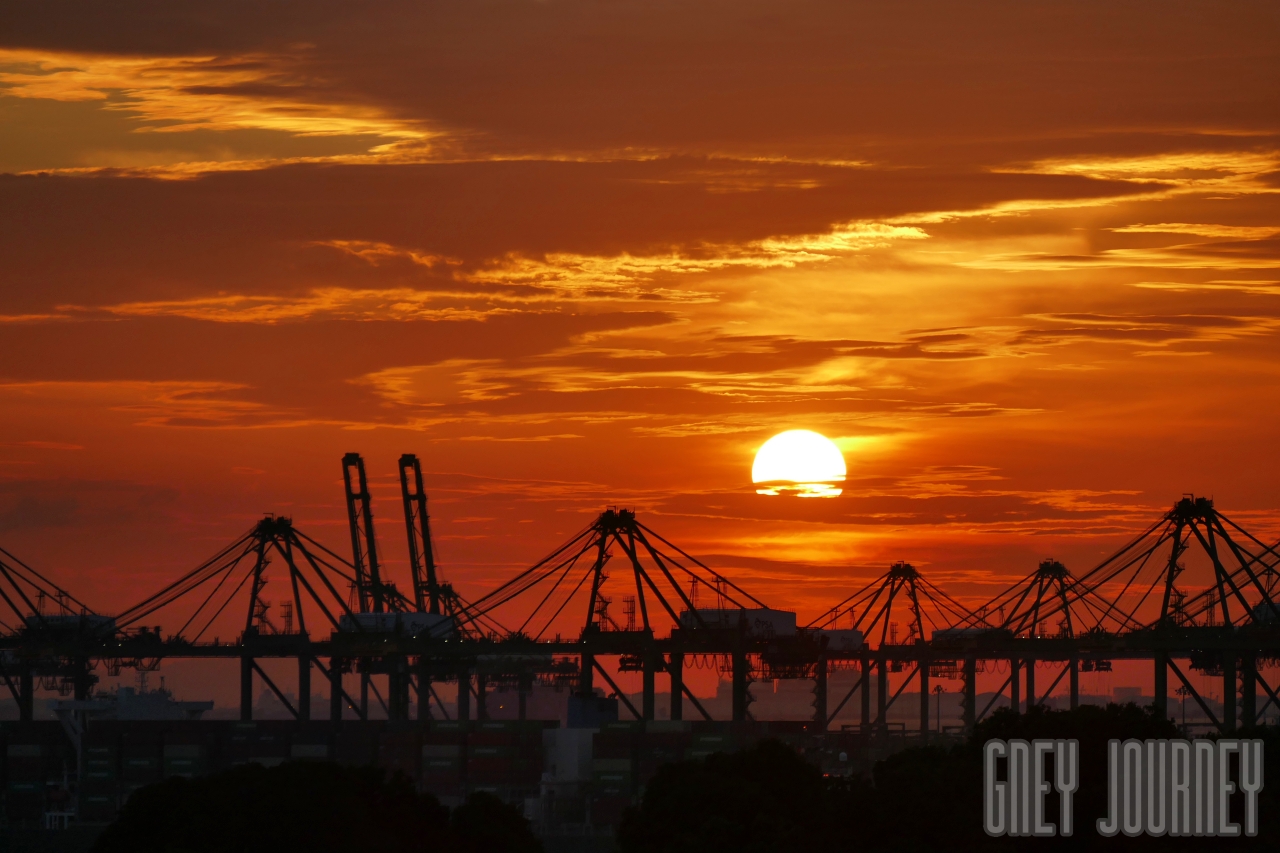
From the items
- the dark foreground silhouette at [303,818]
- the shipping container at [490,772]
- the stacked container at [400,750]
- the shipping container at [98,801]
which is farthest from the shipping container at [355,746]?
the dark foreground silhouette at [303,818]

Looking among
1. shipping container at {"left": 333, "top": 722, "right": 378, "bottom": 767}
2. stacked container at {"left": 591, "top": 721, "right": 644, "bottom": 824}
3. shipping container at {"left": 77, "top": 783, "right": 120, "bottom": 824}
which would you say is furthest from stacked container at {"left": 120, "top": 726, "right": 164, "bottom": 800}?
stacked container at {"left": 591, "top": 721, "right": 644, "bottom": 824}

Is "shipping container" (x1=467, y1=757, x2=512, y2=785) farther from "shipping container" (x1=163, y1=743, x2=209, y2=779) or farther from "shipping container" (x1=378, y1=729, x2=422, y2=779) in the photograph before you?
"shipping container" (x1=163, y1=743, x2=209, y2=779)

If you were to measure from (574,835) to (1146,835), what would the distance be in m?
61.2

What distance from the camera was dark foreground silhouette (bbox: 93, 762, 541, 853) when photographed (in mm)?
57469

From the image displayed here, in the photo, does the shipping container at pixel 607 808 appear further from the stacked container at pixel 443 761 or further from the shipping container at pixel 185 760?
the shipping container at pixel 185 760

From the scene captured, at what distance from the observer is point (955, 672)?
17000 centimetres

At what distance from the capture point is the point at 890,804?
59406mm

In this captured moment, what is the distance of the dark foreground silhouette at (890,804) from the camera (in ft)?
187

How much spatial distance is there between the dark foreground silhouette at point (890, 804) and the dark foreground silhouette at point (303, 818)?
549cm

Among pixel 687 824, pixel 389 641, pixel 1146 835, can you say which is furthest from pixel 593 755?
pixel 1146 835

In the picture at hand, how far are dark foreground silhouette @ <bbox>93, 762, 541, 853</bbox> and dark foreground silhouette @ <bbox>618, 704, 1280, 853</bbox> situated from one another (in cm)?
549

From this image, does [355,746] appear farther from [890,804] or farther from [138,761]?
[890,804]

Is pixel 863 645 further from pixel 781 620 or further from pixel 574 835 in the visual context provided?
pixel 574 835

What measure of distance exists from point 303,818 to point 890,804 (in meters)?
18.5
